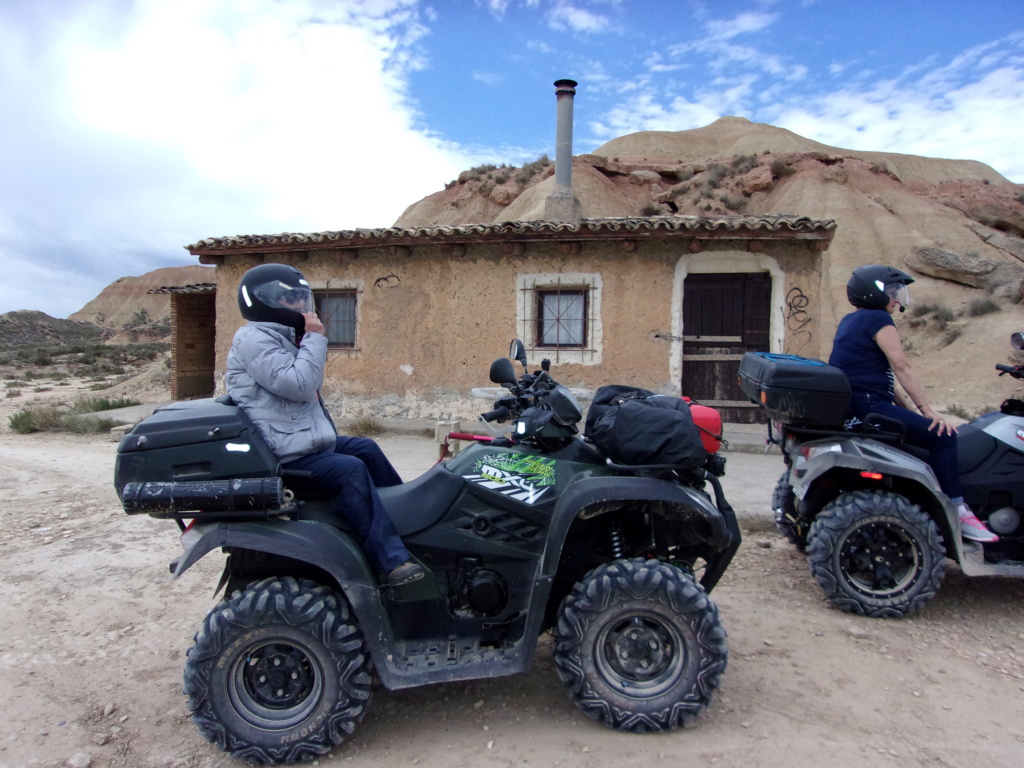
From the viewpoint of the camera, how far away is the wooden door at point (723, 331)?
32.2ft

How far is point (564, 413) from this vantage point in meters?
2.71

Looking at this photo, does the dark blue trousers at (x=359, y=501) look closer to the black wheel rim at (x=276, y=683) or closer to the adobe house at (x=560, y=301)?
the black wheel rim at (x=276, y=683)

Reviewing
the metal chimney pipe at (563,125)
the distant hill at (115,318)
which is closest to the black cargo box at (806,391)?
the metal chimney pipe at (563,125)

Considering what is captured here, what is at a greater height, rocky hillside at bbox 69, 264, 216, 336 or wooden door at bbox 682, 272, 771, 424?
rocky hillside at bbox 69, 264, 216, 336

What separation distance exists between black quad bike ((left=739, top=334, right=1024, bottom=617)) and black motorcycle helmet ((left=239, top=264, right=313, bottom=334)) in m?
2.62

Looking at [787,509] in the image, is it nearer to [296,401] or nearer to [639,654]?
[639,654]

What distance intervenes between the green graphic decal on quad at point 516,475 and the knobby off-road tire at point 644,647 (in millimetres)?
414

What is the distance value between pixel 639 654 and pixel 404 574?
0.98 metres

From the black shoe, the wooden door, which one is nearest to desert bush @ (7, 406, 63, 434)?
the wooden door

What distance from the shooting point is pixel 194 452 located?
2.48 m

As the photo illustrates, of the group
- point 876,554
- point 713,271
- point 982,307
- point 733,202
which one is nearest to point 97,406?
point 713,271

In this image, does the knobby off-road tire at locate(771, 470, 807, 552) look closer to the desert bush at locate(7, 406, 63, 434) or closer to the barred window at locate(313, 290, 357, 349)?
the barred window at locate(313, 290, 357, 349)

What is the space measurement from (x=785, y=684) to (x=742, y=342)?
7.37 meters

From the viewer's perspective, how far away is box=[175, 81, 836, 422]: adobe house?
31.4ft
